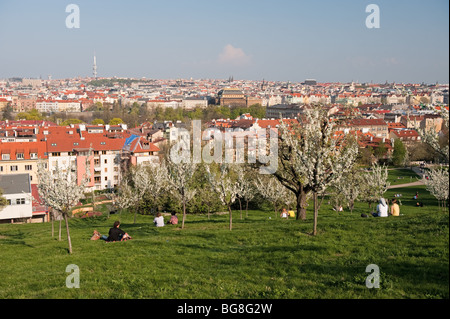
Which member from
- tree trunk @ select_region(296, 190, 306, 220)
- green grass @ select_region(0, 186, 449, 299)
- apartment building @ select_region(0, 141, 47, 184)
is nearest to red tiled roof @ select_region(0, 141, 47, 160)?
apartment building @ select_region(0, 141, 47, 184)

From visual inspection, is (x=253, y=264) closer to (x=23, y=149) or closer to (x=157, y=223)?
(x=157, y=223)

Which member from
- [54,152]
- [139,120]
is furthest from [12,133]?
[139,120]

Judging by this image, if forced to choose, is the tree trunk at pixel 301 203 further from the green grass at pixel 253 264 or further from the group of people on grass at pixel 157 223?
the green grass at pixel 253 264

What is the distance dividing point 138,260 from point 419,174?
209 feet

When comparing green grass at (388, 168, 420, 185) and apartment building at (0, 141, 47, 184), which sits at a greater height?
apartment building at (0, 141, 47, 184)

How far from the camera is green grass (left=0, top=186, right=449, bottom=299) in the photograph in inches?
374

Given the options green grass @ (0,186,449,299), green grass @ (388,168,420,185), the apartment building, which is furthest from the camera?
green grass @ (388,168,420,185)

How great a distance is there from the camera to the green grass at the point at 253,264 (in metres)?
9.51

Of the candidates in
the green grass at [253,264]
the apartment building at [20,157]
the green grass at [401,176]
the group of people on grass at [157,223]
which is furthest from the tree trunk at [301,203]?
the green grass at [401,176]

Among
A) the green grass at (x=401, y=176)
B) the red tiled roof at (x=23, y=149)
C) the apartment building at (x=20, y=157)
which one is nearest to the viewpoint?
the apartment building at (x=20, y=157)

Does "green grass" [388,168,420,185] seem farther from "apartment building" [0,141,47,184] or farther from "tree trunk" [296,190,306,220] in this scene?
"apartment building" [0,141,47,184]

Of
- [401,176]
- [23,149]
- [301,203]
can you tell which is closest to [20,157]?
[23,149]

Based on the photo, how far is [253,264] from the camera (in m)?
11.6
